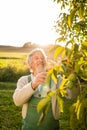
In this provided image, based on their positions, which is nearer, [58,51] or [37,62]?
[58,51]

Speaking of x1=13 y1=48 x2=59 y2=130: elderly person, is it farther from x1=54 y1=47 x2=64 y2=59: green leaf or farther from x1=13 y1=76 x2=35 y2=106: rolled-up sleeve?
x1=54 y1=47 x2=64 y2=59: green leaf

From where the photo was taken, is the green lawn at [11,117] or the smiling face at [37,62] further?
the green lawn at [11,117]

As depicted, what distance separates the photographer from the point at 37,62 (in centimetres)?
320

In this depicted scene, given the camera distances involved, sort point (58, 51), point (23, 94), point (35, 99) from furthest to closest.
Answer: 1. point (35, 99)
2. point (23, 94)
3. point (58, 51)

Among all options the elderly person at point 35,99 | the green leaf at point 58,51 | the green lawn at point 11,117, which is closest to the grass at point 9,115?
the green lawn at point 11,117

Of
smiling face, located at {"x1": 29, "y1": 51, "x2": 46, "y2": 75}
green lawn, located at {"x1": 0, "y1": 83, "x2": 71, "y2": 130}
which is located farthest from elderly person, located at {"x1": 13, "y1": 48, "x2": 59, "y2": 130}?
green lawn, located at {"x1": 0, "y1": 83, "x2": 71, "y2": 130}

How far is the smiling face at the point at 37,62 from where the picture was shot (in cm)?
317

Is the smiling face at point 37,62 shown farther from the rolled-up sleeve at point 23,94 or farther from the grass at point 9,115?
the grass at point 9,115

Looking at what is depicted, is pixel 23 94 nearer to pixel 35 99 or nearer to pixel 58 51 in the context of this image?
pixel 35 99

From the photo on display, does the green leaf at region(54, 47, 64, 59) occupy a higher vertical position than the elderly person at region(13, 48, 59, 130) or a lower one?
higher

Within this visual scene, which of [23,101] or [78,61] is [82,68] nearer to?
[78,61]

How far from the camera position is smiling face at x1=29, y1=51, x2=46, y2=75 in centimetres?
317

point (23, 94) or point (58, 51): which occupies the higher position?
point (58, 51)

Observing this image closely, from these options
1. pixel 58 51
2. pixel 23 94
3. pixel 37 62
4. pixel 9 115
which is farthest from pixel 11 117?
pixel 58 51
